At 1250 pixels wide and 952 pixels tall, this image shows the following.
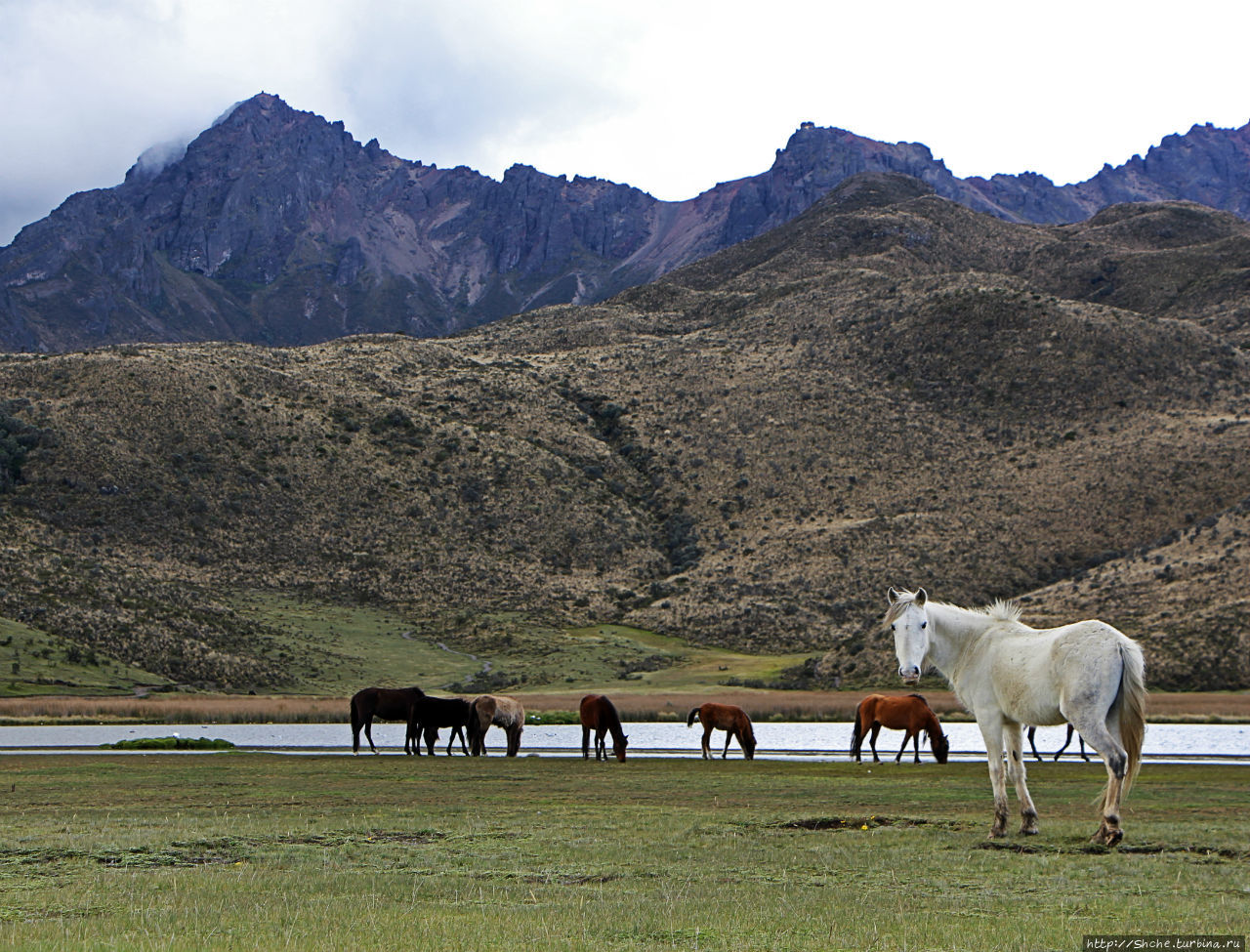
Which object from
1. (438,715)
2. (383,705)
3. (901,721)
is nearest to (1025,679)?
(901,721)

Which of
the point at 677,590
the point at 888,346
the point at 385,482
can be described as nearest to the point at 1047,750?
the point at 677,590

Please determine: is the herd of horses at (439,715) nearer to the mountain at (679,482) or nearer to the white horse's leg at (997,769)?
the white horse's leg at (997,769)

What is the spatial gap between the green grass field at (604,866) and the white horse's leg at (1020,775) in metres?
0.41

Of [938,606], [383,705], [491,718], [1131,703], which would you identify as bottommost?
[491,718]

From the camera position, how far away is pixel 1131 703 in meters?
14.5

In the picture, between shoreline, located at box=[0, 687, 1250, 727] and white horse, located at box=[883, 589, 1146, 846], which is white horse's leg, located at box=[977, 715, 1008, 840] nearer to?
white horse, located at box=[883, 589, 1146, 846]

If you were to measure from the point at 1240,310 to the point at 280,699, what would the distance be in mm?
122345

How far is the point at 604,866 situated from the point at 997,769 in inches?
216

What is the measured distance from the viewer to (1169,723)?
158ft

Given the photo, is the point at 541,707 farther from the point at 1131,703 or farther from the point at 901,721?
the point at 1131,703

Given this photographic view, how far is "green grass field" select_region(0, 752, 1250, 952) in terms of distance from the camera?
9750 millimetres

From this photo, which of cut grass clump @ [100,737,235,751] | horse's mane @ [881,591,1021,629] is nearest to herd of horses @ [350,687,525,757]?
cut grass clump @ [100,737,235,751]

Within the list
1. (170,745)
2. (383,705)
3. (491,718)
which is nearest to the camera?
(491,718)

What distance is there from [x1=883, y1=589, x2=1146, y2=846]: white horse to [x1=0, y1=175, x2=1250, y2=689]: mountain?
53.2 m
